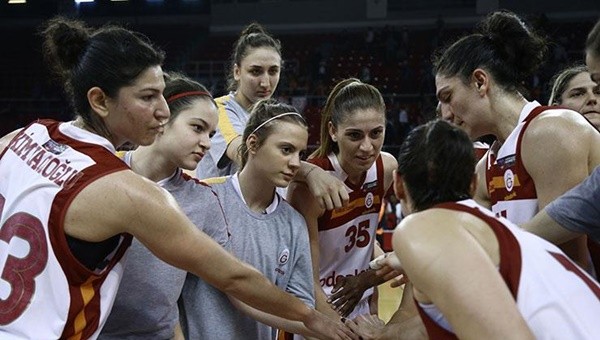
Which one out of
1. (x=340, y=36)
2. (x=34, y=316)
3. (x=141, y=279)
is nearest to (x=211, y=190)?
(x=141, y=279)

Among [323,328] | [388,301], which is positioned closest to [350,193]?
[323,328]

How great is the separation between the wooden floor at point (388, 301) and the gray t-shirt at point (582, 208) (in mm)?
5352

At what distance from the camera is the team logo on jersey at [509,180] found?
9.82ft

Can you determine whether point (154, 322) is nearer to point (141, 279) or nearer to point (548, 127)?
point (141, 279)

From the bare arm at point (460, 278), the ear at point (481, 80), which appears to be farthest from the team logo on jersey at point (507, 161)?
the bare arm at point (460, 278)

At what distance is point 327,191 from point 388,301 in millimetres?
6367

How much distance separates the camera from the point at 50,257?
2.17m

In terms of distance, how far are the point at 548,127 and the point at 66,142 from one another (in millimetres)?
1674

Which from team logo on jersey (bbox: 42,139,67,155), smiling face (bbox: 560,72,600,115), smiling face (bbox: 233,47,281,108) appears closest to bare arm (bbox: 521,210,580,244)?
team logo on jersey (bbox: 42,139,67,155)

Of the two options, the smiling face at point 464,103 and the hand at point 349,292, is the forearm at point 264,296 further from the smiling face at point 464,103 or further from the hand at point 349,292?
the smiling face at point 464,103

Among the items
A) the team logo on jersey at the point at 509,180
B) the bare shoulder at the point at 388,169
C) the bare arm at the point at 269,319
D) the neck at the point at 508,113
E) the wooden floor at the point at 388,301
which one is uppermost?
the neck at the point at 508,113

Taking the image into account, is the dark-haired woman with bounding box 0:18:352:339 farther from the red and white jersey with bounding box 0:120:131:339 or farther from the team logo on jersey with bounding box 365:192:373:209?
the team logo on jersey with bounding box 365:192:373:209

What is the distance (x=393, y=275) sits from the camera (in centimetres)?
320

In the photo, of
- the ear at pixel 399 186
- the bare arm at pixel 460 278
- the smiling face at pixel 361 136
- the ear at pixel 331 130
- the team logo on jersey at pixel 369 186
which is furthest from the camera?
the team logo on jersey at pixel 369 186
